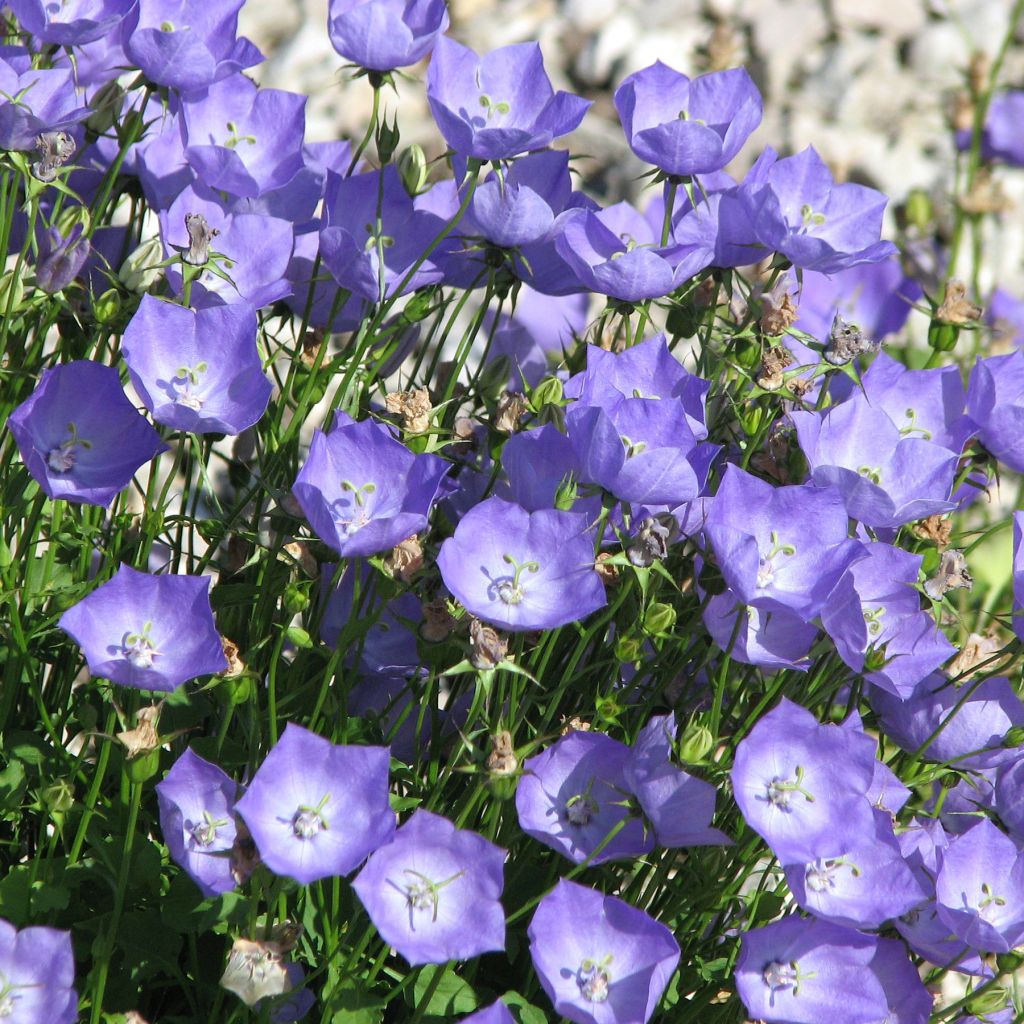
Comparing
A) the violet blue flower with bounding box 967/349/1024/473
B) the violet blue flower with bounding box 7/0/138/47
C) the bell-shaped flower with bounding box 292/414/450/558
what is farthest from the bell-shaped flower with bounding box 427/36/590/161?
the violet blue flower with bounding box 967/349/1024/473

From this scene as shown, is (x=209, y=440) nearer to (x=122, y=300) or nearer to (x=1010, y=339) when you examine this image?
(x=122, y=300)

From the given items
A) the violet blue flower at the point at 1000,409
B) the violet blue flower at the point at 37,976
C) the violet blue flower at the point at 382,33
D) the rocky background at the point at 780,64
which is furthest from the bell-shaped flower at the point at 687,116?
the rocky background at the point at 780,64

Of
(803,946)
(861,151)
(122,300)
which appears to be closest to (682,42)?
(861,151)

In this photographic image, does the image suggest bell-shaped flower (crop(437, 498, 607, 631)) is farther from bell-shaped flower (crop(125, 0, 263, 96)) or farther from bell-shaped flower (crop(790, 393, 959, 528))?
bell-shaped flower (crop(125, 0, 263, 96))

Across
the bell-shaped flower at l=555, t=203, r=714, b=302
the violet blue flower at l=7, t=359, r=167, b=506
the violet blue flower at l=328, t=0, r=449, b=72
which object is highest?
the violet blue flower at l=328, t=0, r=449, b=72

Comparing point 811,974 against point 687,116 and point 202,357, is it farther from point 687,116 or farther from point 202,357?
point 687,116

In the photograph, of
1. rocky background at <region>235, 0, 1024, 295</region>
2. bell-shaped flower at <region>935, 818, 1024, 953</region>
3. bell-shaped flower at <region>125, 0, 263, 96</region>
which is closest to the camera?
bell-shaped flower at <region>935, 818, 1024, 953</region>

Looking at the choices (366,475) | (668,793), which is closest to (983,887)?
(668,793)
